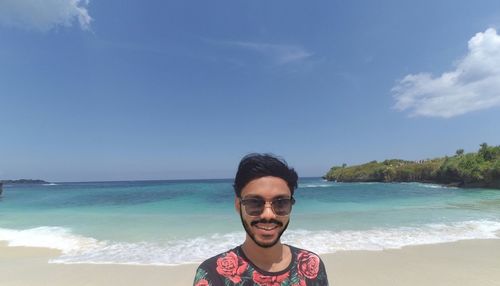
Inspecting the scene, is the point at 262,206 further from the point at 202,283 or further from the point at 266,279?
the point at 202,283

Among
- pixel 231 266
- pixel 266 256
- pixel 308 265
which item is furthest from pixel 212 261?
pixel 308 265

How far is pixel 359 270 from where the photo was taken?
6.37 meters

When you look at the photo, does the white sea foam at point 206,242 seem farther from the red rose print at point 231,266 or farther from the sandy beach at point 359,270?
the red rose print at point 231,266

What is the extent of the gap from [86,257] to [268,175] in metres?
7.85

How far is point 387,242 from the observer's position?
884 centimetres

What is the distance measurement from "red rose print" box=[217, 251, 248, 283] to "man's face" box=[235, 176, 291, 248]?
0.13 metres

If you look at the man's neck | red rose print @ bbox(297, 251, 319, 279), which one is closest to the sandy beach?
red rose print @ bbox(297, 251, 319, 279)

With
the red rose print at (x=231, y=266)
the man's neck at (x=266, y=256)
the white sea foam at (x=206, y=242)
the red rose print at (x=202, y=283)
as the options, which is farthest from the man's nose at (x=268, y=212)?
the white sea foam at (x=206, y=242)

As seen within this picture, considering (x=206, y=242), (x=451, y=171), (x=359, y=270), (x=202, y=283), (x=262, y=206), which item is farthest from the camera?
(x=451, y=171)

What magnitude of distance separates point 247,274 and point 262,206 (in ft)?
1.13

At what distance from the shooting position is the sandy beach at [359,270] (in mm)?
5859

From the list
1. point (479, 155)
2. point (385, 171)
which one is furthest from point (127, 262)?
point (385, 171)

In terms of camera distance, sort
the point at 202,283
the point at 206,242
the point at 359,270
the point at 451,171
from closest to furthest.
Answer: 1. the point at 202,283
2. the point at 359,270
3. the point at 206,242
4. the point at 451,171

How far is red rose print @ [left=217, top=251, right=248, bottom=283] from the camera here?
1582 mm
